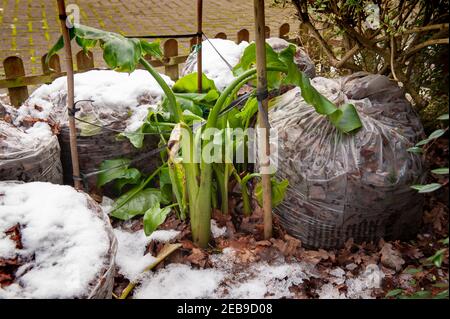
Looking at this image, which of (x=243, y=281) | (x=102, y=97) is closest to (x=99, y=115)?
(x=102, y=97)

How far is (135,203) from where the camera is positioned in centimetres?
277

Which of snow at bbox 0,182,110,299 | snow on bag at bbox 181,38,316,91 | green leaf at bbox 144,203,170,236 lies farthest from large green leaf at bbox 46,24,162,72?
snow on bag at bbox 181,38,316,91

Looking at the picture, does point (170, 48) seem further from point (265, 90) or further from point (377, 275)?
point (377, 275)

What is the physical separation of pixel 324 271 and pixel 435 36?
1430 mm

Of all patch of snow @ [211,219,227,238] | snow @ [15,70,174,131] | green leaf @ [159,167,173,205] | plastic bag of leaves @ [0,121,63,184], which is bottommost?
patch of snow @ [211,219,227,238]

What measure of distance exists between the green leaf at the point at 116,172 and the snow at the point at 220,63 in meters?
0.85

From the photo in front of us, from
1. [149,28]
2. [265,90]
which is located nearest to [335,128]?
[265,90]

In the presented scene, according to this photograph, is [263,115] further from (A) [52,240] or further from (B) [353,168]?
(A) [52,240]

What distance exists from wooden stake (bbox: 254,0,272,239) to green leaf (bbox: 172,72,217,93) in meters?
0.83

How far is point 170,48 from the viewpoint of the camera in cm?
470

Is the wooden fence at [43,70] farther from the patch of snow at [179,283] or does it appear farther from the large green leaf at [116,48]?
the patch of snow at [179,283]

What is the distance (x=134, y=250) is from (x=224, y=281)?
60 cm

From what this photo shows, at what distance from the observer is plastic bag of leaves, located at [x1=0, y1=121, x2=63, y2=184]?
239cm

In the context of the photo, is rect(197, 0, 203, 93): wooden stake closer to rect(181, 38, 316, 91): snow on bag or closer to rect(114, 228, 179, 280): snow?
rect(181, 38, 316, 91): snow on bag
